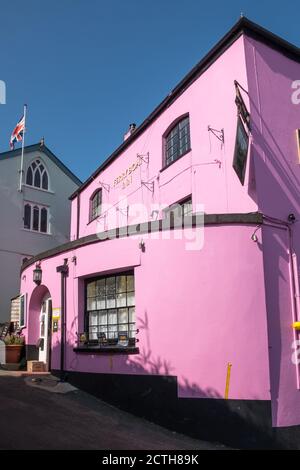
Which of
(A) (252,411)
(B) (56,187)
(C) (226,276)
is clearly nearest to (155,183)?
(C) (226,276)

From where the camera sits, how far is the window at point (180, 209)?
40.3ft

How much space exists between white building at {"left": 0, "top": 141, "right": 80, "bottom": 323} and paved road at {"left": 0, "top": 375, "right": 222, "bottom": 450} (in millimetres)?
10353

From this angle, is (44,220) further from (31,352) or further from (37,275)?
(31,352)

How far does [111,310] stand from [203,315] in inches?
113

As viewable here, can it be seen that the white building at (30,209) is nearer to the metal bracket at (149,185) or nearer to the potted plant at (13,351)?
the potted plant at (13,351)

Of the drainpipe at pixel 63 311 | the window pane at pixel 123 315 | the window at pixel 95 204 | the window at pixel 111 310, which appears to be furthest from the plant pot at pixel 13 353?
the window at pixel 95 204

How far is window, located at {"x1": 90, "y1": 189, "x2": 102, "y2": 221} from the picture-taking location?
703 inches

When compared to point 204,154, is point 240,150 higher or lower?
lower

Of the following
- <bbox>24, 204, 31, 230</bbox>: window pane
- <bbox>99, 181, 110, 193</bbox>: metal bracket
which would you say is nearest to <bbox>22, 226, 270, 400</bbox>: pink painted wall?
<bbox>99, 181, 110, 193</bbox>: metal bracket

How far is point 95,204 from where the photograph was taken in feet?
60.4

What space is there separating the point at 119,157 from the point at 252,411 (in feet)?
33.5

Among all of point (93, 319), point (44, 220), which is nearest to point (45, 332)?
point (93, 319)

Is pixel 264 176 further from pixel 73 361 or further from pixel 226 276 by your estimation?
pixel 73 361
